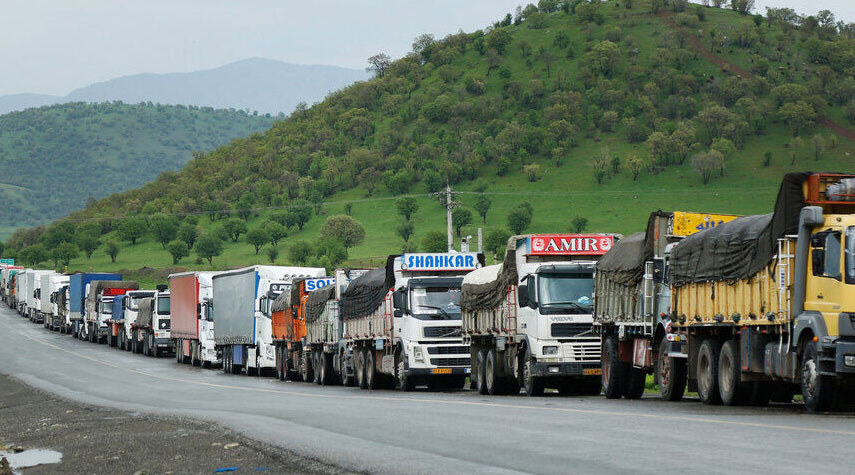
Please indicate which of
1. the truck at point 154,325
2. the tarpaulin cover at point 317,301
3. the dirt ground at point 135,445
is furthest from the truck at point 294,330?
the truck at point 154,325

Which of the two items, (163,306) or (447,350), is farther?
(163,306)

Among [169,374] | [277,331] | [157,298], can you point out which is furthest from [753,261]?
[157,298]

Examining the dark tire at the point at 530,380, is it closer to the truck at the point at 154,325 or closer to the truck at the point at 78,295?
the truck at the point at 154,325

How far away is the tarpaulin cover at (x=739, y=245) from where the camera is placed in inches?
736

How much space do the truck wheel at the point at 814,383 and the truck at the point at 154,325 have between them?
158ft

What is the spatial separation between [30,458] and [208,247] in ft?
553

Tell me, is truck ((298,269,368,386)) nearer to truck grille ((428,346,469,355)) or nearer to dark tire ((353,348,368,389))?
dark tire ((353,348,368,389))

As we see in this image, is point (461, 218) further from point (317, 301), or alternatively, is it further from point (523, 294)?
point (523, 294)

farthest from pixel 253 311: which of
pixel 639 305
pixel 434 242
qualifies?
pixel 434 242

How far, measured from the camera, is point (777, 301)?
1883 centimetres

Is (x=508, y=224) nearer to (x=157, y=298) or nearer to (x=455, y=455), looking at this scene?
(x=157, y=298)

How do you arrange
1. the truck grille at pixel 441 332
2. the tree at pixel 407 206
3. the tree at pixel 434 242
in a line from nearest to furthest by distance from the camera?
the truck grille at pixel 441 332
the tree at pixel 434 242
the tree at pixel 407 206

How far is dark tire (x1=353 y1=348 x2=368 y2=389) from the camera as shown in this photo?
115 ft

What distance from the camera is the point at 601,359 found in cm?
2600
